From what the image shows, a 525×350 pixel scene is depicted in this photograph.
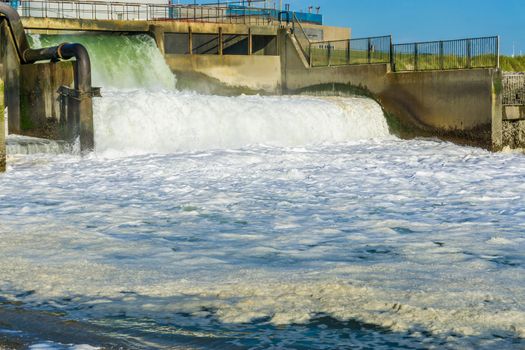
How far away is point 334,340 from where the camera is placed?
621 cm

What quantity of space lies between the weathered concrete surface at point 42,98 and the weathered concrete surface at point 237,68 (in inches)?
373

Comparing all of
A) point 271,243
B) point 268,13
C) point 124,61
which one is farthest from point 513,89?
point 271,243

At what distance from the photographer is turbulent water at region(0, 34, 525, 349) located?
655 centimetres

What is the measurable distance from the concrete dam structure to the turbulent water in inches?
74.7

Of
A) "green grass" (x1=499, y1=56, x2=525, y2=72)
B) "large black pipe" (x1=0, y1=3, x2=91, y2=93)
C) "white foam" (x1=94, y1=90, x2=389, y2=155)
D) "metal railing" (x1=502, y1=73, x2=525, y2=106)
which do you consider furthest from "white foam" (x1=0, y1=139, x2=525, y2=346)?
"green grass" (x1=499, y1=56, x2=525, y2=72)

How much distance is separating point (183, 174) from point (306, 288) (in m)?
9.54

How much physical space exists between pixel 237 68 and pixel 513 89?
10335 millimetres

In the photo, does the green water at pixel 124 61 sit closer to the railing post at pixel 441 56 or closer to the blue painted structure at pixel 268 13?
the blue painted structure at pixel 268 13

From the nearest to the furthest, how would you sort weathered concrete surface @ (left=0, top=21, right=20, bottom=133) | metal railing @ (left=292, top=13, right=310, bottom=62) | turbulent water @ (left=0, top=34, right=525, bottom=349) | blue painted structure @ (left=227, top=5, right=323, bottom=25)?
1. turbulent water @ (left=0, top=34, right=525, bottom=349)
2. weathered concrete surface @ (left=0, top=21, right=20, bottom=133)
3. metal railing @ (left=292, top=13, right=310, bottom=62)
4. blue painted structure @ (left=227, top=5, right=323, bottom=25)

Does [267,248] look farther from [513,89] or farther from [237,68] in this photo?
→ [237,68]

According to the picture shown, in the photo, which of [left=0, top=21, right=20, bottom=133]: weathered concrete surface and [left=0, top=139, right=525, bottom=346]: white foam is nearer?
[left=0, top=139, right=525, bottom=346]: white foam

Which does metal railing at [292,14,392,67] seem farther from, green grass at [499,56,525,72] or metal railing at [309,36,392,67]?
green grass at [499,56,525,72]

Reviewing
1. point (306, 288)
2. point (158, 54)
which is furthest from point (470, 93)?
point (306, 288)

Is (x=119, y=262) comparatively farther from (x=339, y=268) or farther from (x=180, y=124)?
(x=180, y=124)
